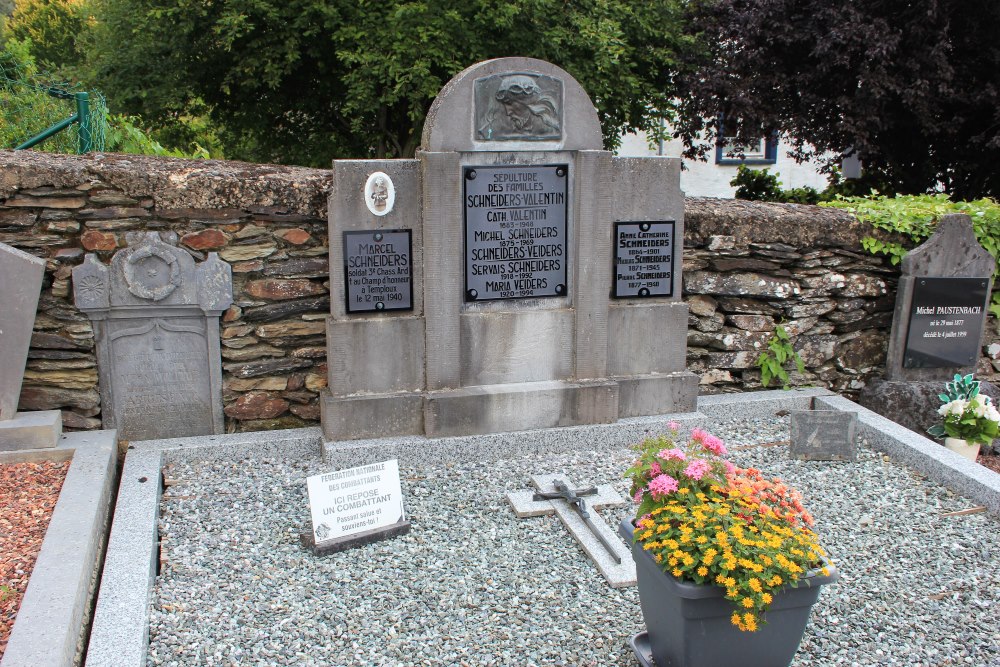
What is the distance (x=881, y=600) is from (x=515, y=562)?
1.69 m

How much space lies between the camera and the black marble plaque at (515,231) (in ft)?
17.7

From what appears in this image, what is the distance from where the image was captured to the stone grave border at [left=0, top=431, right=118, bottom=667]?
10.1 ft

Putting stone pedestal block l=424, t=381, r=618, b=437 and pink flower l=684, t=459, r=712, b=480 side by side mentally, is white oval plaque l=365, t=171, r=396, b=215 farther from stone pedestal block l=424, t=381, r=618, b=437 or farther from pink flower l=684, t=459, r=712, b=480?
pink flower l=684, t=459, r=712, b=480

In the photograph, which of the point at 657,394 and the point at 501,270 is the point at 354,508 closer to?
the point at 501,270

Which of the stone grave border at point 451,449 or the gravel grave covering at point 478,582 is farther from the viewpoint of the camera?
the stone grave border at point 451,449

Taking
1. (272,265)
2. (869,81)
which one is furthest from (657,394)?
(869,81)

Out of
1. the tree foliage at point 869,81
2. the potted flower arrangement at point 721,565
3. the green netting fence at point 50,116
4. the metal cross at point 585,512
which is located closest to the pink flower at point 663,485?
the potted flower arrangement at point 721,565

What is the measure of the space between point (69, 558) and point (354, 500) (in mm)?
1305

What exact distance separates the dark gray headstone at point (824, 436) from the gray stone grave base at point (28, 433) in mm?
4603

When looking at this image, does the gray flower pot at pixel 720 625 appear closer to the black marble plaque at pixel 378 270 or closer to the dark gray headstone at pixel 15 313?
the black marble plaque at pixel 378 270

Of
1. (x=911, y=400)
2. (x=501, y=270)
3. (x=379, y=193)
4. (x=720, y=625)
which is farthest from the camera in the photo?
(x=911, y=400)

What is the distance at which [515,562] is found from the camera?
4.10 metres

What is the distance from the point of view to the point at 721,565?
2777mm

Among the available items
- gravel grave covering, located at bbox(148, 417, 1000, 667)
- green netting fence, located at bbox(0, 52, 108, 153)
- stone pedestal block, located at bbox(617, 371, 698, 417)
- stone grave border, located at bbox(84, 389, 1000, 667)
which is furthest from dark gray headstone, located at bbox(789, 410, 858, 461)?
green netting fence, located at bbox(0, 52, 108, 153)
